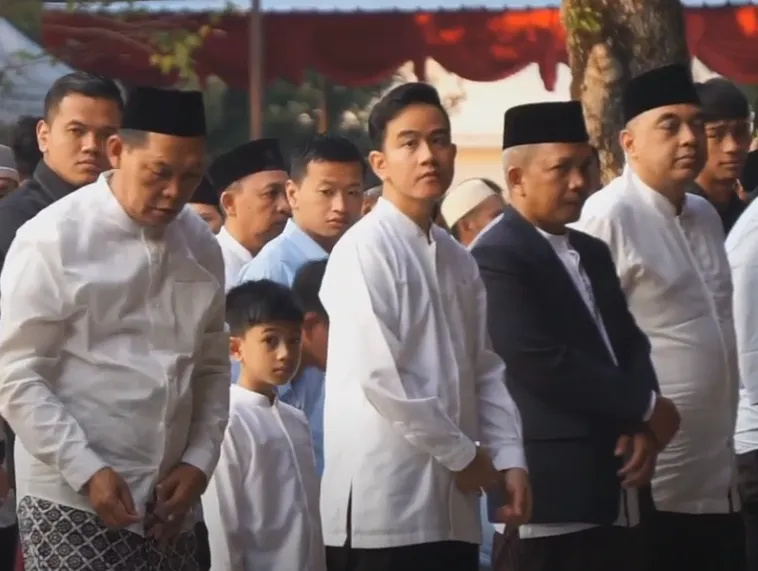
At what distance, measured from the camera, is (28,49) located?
1318 cm

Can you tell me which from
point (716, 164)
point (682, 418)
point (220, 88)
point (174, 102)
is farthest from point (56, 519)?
point (220, 88)

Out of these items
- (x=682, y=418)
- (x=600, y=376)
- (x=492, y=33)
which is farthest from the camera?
(x=492, y=33)

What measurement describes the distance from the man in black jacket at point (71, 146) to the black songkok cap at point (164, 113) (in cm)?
107

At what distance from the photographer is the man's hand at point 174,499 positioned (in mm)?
3971

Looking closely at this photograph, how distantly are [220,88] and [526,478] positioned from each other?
10.5 meters

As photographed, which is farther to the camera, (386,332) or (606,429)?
(606,429)

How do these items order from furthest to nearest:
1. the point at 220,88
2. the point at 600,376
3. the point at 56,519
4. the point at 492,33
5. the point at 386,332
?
the point at 220,88, the point at 492,33, the point at 600,376, the point at 386,332, the point at 56,519

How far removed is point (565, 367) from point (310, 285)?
4.12 feet

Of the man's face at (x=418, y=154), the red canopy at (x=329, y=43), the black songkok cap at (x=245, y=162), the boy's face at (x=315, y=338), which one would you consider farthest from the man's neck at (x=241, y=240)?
the red canopy at (x=329, y=43)

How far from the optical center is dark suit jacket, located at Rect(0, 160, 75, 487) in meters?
5.02

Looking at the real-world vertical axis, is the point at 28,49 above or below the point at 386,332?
above

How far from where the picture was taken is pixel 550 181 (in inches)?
197

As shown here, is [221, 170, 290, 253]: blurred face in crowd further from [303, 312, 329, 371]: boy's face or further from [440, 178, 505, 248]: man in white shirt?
[440, 178, 505, 248]: man in white shirt

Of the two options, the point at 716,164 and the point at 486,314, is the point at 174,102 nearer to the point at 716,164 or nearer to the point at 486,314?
the point at 486,314
